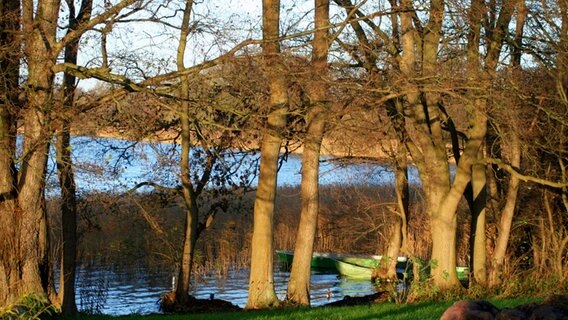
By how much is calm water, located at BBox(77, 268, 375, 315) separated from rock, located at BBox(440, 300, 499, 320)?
13606mm

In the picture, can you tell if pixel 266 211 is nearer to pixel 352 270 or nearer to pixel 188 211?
pixel 188 211

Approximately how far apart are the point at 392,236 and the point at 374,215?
2274 millimetres

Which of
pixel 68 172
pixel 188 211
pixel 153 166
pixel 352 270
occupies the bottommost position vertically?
pixel 352 270

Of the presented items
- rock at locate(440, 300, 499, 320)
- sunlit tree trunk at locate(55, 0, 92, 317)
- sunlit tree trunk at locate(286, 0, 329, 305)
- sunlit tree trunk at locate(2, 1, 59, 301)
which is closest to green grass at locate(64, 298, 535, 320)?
sunlit tree trunk at locate(2, 1, 59, 301)

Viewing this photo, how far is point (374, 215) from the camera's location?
92.4 feet

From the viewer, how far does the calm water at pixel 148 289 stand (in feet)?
70.7

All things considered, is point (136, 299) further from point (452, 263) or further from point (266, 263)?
point (452, 263)

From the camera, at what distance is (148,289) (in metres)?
24.8

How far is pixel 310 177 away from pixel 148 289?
758cm

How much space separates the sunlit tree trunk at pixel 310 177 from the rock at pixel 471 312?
9.53 metres

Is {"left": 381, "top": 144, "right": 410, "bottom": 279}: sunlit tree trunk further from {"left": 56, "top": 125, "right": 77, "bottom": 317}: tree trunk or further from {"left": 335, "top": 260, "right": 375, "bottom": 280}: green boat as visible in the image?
{"left": 56, "top": 125, "right": 77, "bottom": 317}: tree trunk

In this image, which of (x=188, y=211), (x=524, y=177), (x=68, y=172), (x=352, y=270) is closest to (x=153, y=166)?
(x=188, y=211)

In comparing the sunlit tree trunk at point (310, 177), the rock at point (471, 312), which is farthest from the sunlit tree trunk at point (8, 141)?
the rock at point (471, 312)

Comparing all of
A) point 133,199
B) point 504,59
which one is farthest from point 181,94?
point 504,59
